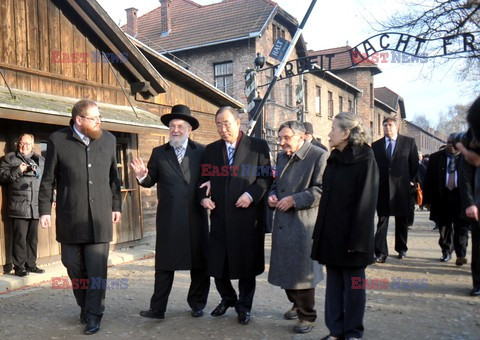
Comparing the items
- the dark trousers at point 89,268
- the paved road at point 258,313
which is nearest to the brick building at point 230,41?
the paved road at point 258,313

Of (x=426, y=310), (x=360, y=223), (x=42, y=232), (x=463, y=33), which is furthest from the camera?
(x=463, y=33)

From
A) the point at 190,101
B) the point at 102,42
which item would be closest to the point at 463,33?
the point at 190,101

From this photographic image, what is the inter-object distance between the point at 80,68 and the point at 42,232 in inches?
114

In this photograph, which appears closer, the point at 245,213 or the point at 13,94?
the point at 245,213

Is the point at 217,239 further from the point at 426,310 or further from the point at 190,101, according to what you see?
the point at 190,101

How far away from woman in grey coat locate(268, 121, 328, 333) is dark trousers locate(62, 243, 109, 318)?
1.64 m

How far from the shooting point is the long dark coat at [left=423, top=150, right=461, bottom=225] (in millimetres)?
7084

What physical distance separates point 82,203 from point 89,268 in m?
0.63

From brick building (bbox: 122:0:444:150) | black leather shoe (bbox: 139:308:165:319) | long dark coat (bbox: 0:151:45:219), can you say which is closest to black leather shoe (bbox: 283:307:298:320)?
black leather shoe (bbox: 139:308:165:319)

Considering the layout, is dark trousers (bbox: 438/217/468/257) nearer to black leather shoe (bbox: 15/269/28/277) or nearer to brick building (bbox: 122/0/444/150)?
black leather shoe (bbox: 15/269/28/277)

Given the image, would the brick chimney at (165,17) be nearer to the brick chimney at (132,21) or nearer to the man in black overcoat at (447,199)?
the brick chimney at (132,21)

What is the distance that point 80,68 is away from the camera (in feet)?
27.0

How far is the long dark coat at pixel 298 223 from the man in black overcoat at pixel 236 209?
0.76 feet

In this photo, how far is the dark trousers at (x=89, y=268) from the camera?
14.7ft
